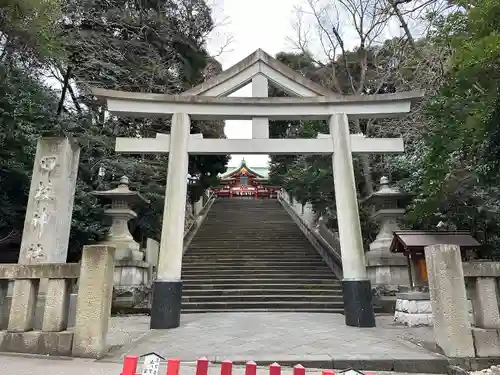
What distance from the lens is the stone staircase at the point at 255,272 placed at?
9.37 metres

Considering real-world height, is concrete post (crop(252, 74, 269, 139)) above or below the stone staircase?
above

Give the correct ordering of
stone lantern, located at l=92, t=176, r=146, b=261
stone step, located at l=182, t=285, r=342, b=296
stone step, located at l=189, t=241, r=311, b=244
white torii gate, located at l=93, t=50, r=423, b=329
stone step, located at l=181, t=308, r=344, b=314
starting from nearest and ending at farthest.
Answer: white torii gate, located at l=93, t=50, r=423, b=329
stone step, located at l=181, t=308, r=344, b=314
stone lantern, located at l=92, t=176, r=146, b=261
stone step, located at l=182, t=285, r=342, b=296
stone step, located at l=189, t=241, r=311, b=244

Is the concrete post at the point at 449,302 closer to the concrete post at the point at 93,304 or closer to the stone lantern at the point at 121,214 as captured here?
the concrete post at the point at 93,304

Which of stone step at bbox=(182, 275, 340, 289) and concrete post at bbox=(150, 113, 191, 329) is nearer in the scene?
concrete post at bbox=(150, 113, 191, 329)

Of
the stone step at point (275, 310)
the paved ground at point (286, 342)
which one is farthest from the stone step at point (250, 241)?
the paved ground at point (286, 342)

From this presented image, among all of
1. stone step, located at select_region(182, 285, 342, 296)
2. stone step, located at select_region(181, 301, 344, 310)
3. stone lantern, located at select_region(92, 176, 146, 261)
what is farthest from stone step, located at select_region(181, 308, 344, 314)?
stone lantern, located at select_region(92, 176, 146, 261)

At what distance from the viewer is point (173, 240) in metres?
6.91

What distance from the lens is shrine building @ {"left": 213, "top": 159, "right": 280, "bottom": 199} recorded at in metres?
31.0

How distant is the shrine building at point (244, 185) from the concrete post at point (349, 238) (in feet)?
73.8

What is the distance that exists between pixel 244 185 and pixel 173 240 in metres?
27.1

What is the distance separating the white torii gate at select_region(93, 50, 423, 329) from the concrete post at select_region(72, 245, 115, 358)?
7.96ft

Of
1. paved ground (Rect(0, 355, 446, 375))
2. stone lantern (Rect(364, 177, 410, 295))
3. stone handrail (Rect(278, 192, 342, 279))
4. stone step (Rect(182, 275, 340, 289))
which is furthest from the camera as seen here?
stone handrail (Rect(278, 192, 342, 279))

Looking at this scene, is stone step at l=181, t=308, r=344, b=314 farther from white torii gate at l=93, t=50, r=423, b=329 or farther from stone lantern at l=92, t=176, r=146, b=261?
white torii gate at l=93, t=50, r=423, b=329

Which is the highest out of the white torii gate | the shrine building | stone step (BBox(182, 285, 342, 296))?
the shrine building
